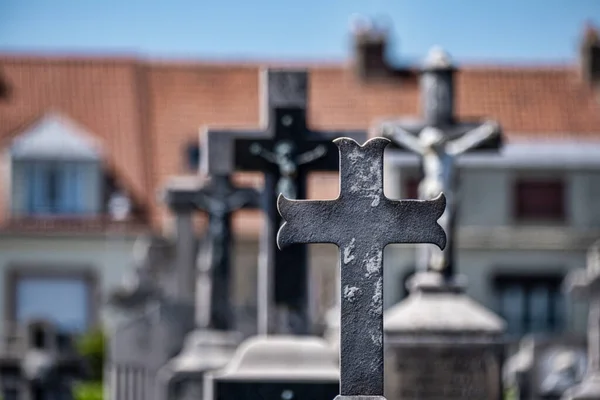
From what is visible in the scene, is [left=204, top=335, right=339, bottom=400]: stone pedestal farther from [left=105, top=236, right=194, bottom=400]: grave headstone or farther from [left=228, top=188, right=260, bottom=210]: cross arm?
[left=105, top=236, right=194, bottom=400]: grave headstone

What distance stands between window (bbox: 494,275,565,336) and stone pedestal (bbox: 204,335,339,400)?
28.8 m

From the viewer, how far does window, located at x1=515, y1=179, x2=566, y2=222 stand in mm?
44656

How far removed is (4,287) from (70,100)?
540 centimetres

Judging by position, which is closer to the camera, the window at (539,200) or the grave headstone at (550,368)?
the grave headstone at (550,368)

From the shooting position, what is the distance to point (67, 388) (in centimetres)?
2283

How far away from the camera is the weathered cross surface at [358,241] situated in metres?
9.91

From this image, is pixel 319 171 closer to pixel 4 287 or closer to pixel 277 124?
pixel 277 124

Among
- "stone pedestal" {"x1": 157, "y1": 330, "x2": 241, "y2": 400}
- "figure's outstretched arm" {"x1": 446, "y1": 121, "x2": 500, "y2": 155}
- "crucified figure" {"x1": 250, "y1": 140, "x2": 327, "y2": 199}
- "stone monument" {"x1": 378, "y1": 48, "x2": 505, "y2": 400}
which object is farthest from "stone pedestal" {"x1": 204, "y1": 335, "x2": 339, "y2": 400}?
"stone pedestal" {"x1": 157, "y1": 330, "x2": 241, "y2": 400}

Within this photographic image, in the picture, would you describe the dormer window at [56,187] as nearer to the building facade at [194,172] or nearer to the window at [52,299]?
the building facade at [194,172]

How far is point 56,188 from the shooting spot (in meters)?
44.6

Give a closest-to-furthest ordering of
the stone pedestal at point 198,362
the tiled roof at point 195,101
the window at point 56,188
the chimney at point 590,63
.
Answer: the stone pedestal at point 198,362
the window at point 56,188
the tiled roof at point 195,101
the chimney at point 590,63

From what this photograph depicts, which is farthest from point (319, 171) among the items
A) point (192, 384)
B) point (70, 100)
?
point (70, 100)

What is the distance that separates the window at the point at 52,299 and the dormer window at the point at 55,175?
1.50 metres

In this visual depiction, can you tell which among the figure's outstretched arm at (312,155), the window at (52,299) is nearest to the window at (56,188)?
the window at (52,299)
